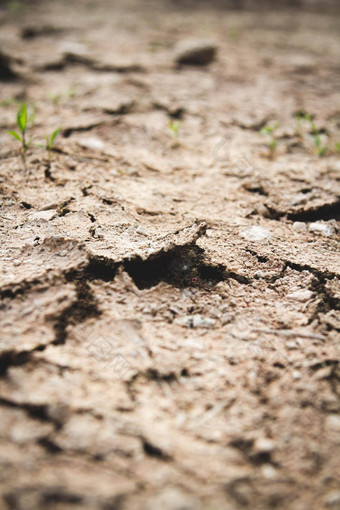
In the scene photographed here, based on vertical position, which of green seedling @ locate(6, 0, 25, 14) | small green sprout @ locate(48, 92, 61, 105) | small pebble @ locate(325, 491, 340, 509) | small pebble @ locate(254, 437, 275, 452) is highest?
green seedling @ locate(6, 0, 25, 14)

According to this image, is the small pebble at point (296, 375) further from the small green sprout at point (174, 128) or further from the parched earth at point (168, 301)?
the small green sprout at point (174, 128)

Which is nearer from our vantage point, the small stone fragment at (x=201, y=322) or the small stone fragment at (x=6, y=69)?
the small stone fragment at (x=201, y=322)

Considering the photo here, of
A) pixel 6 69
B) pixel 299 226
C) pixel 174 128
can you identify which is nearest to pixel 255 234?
pixel 299 226

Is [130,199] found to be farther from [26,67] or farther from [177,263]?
[26,67]

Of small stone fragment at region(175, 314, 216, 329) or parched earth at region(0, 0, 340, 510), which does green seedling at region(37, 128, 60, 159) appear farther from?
small stone fragment at region(175, 314, 216, 329)

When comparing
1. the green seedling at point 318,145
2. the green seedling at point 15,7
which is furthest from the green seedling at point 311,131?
the green seedling at point 15,7

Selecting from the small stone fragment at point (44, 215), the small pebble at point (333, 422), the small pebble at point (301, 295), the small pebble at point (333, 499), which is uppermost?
the small stone fragment at point (44, 215)

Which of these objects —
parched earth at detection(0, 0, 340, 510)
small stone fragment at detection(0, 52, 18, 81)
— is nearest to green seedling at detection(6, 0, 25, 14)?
small stone fragment at detection(0, 52, 18, 81)
